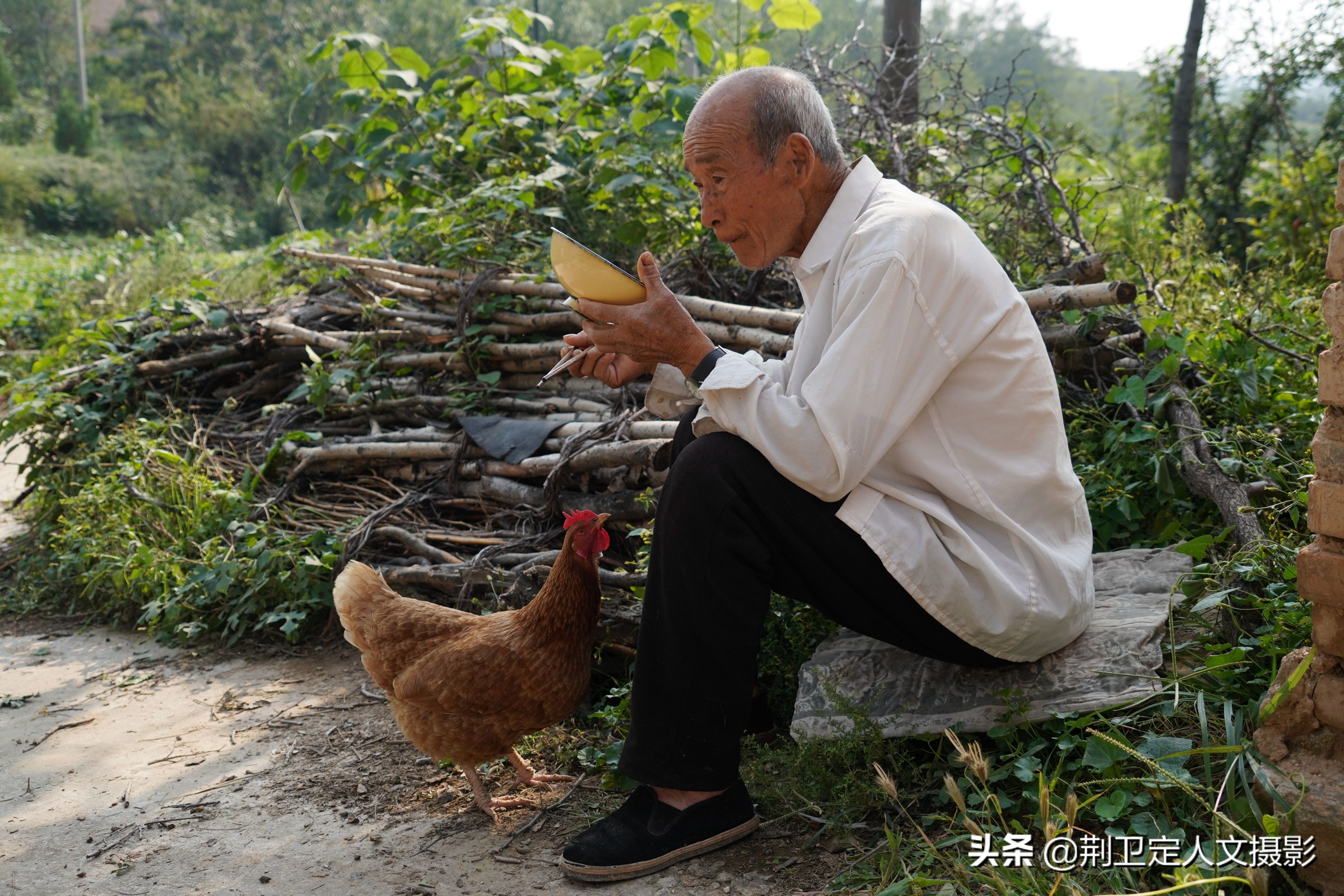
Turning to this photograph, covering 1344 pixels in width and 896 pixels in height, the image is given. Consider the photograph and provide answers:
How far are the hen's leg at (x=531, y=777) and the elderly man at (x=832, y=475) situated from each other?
0.55 m

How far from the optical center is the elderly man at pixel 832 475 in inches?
76.7

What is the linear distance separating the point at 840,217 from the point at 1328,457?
3.87ft

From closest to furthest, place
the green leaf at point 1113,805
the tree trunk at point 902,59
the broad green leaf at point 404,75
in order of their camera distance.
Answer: the green leaf at point 1113,805 → the tree trunk at point 902,59 → the broad green leaf at point 404,75

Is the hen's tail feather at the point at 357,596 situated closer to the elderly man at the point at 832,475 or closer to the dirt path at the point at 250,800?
the dirt path at the point at 250,800

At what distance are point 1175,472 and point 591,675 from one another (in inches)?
84.6

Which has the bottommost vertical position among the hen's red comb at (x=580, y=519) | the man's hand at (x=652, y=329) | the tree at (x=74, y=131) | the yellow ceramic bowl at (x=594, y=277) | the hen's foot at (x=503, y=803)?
the hen's foot at (x=503, y=803)

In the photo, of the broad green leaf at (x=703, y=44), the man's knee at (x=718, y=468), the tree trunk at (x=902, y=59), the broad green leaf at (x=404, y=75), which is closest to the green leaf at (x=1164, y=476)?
the man's knee at (x=718, y=468)

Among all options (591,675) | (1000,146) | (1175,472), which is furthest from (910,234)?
(1000,146)

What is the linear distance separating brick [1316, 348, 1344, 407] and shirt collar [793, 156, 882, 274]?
1041 mm

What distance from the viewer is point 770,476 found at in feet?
6.63

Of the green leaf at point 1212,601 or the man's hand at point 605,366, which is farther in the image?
the man's hand at point 605,366

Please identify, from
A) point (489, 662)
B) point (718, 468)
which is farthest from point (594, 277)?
point (489, 662)

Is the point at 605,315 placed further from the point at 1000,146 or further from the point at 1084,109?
the point at 1084,109

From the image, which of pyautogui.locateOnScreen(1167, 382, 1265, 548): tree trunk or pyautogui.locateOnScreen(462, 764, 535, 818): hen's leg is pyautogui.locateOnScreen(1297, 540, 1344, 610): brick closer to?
pyautogui.locateOnScreen(1167, 382, 1265, 548): tree trunk
